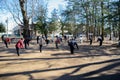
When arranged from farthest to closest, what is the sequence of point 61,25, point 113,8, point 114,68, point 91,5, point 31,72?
point 61,25, point 91,5, point 113,8, point 114,68, point 31,72

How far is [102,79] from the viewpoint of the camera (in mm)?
15039

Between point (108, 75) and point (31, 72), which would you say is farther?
point (31, 72)

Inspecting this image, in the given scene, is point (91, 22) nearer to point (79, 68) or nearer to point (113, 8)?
point (113, 8)

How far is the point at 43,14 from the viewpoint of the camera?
80.4 meters

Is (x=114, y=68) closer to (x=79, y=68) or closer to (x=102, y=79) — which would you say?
(x=79, y=68)

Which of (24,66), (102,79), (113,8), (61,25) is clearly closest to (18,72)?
(24,66)

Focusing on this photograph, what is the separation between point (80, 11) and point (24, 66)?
40.2 m

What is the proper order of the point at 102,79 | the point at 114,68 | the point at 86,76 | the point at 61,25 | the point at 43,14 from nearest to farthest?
the point at 102,79 → the point at 86,76 → the point at 114,68 → the point at 43,14 → the point at 61,25

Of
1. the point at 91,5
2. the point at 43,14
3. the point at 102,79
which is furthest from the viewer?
the point at 43,14

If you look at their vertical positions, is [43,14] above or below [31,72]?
above

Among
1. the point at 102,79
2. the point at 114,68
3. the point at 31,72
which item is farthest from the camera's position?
the point at 114,68

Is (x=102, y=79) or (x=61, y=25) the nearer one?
(x=102, y=79)

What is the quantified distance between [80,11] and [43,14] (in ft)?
76.7

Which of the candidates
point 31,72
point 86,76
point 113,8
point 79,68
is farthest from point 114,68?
point 113,8
